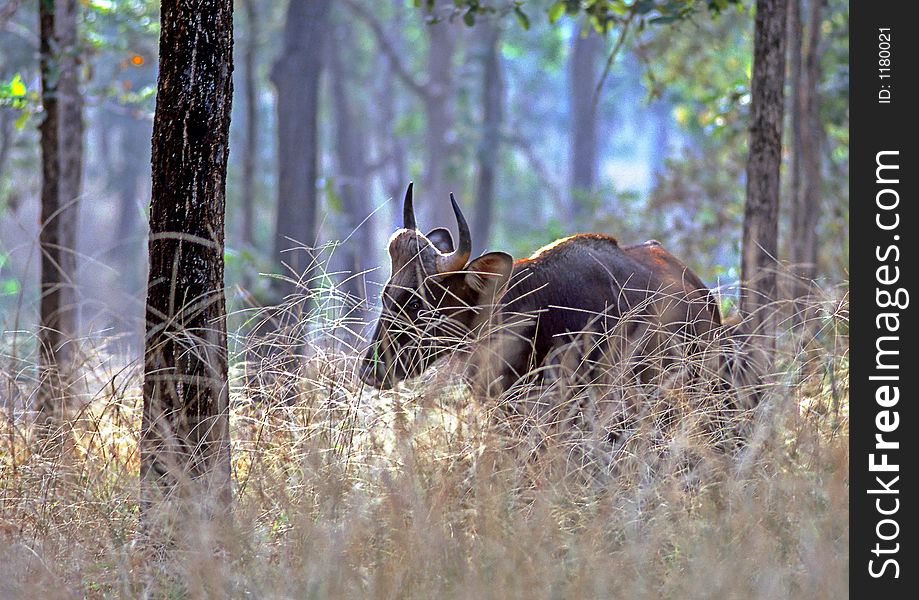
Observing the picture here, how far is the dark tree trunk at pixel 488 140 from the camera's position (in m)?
23.9

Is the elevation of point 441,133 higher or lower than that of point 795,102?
higher

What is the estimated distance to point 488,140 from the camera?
25125mm

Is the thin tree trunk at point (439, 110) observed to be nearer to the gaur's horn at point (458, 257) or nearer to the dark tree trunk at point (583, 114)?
the dark tree trunk at point (583, 114)

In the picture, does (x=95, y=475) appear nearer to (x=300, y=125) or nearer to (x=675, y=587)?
(x=675, y=587)

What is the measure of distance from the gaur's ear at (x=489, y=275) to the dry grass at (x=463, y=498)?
0.70 metres

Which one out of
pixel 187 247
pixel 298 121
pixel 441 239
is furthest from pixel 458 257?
pixel 298 121

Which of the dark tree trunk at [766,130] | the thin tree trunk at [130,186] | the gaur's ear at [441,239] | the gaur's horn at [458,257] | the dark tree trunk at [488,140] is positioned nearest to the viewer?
the gaur's horn at [458,257]

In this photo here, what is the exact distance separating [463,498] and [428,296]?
169 centimetres

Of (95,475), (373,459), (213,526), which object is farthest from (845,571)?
(95,475)

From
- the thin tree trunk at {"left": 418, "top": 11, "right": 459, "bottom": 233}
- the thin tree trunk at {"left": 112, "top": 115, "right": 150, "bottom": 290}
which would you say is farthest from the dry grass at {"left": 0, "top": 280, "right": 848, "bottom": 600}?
the thin tree trunk at {"left": 112, "top": 115, "right": 150, "bottom": 290}

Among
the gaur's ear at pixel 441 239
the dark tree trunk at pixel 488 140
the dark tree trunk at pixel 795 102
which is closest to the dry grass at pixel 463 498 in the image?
the gaur's ear at pixel 441 239

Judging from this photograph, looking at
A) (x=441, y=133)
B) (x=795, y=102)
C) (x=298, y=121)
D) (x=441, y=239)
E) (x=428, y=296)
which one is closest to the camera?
(x=428, y=296)

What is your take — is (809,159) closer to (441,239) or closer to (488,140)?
(441,239)
